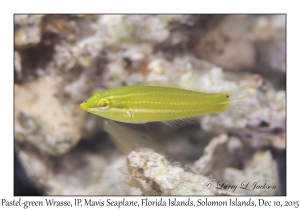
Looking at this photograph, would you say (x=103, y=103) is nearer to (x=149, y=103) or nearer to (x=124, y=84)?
(x=149, y=103)

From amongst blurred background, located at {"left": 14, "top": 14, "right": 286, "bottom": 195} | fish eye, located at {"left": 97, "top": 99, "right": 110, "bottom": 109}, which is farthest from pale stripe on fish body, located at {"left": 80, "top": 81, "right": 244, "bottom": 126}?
blurred background, located at {"left": 14, "top": 14, "right": 286, "bottom": 195}

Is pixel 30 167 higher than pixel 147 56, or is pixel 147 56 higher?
pixel 147 56

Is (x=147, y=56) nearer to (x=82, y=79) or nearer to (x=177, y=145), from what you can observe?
(x=82, y=79)

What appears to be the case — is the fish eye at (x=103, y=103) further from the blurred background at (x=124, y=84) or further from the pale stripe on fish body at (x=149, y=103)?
the blurred background at (x=124, y=84)

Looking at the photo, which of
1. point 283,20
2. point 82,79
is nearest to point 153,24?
point 82,79

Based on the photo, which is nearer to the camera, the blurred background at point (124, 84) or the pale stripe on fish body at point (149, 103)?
the pale stripe on fish body at point (149, 103)

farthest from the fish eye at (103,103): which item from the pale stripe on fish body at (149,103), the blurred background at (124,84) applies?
the blurred background at (124,84)
